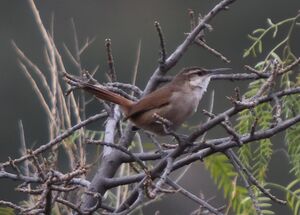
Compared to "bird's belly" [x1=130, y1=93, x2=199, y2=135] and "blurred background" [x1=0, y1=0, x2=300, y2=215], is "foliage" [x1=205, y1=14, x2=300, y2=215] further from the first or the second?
"blurred background" [x1=0, y1=0, x2=300, y2=215]

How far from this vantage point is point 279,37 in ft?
65.6

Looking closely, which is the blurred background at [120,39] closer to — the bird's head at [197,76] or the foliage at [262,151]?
the bird's head at [197,76]

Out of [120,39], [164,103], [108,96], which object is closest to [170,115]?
[164,103]

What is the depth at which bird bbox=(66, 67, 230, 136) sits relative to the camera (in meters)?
5.21

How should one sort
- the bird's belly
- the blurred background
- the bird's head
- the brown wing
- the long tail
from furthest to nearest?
the blurred background
the bird's head
the bird's belly
the brown wing
the long tail

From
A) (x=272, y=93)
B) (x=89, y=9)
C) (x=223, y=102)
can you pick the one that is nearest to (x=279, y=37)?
(x=223, y=102)

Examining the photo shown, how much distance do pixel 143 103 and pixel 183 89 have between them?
1.04ft

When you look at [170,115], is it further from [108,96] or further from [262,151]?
[262,151]

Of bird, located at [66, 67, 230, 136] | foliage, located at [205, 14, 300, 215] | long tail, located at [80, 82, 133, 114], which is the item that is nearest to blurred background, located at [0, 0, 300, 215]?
bird, located at [66, 67, 230, 136]

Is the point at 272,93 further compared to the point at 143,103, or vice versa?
the point at 143,103

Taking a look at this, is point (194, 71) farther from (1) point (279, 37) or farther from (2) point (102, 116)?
(1) point (279, 37)

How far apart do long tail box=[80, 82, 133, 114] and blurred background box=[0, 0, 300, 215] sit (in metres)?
9.58

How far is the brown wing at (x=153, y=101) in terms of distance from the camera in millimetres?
5203

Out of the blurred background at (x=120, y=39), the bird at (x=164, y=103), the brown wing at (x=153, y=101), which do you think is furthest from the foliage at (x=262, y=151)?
the blurred background at (x=120, y=39)
